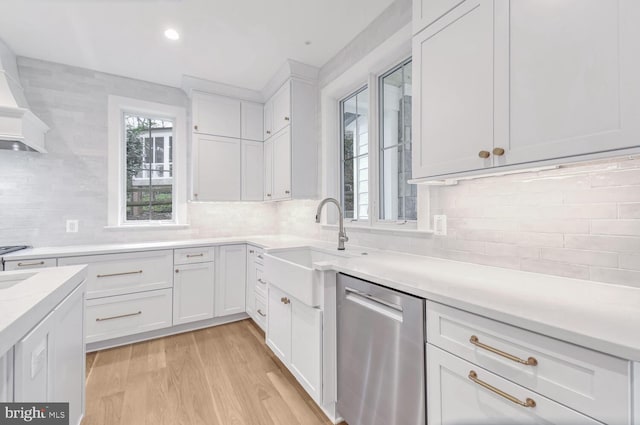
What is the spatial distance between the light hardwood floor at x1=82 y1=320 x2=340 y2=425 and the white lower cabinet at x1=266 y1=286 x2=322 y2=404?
18 centimetres

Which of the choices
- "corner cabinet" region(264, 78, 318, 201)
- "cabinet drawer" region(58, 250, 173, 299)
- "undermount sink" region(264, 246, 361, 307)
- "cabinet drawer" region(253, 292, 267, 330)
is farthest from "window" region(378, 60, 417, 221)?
"cabinet drawer" region(58, 250, 173, 299)

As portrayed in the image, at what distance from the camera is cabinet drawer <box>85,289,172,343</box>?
2.41 m

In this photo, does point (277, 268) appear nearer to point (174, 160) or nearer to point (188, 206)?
point (188, 206)

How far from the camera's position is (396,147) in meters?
2.19

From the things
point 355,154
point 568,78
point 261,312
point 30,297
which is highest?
point 355,154

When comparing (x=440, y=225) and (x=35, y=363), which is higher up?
(x=440, y=225)

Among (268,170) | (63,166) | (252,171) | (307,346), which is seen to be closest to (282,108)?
(268,170)

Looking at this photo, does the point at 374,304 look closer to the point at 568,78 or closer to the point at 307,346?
the point at 307,346

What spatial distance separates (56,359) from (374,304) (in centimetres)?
132

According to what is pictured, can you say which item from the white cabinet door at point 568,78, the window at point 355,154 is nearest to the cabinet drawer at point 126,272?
the window at point 355,154

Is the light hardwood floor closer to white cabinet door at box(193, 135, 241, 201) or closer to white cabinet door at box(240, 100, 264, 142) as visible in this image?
white cabinet door at box(193, 135, 241, 201)

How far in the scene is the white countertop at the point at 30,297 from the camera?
0.76m

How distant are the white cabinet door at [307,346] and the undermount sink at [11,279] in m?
1.32

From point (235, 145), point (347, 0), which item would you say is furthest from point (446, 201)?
point (235, 145)
